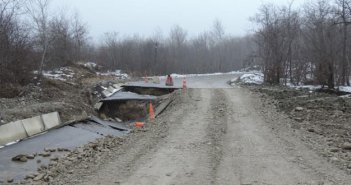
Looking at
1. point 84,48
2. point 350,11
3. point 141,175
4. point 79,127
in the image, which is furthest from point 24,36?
point 84,48

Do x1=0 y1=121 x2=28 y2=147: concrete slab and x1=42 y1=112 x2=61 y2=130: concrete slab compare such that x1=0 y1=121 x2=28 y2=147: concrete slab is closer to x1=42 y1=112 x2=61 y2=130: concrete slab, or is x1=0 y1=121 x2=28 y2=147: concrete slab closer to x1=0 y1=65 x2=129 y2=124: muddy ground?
x1=0 y1=65 x2=129 y2=124: muddy ground

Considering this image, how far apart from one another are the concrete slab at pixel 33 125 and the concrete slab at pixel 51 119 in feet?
1.03

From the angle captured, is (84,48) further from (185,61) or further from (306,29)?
(306,29)

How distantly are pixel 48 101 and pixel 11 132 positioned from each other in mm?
8060

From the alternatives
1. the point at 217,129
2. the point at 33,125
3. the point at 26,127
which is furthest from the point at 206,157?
the point at 33,125

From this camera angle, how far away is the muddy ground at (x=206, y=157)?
8.07 meters

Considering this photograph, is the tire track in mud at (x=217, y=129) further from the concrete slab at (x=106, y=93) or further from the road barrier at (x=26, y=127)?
the concrete slab at (x=106, y=93)

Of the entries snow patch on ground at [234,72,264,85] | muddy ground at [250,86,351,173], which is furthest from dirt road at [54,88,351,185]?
snow patch on ground at [234,72,264,85]

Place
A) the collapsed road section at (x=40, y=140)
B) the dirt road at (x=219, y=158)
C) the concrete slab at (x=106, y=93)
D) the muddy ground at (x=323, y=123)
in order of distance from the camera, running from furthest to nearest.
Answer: the concrete slab at (x=106, y=93), the collapsed road section at (x=40, y=140), the muddy ground at (x=323, y=123), the dirt road at (x=219, y=158)

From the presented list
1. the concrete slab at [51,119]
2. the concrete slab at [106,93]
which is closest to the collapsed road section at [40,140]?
the concrete slab at [51,119]

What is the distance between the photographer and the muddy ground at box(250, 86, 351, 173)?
1005 centimetres

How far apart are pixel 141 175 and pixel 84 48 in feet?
214

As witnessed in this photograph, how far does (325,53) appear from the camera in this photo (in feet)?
112

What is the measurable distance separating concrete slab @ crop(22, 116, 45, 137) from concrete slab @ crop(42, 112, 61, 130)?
1.03 ft
